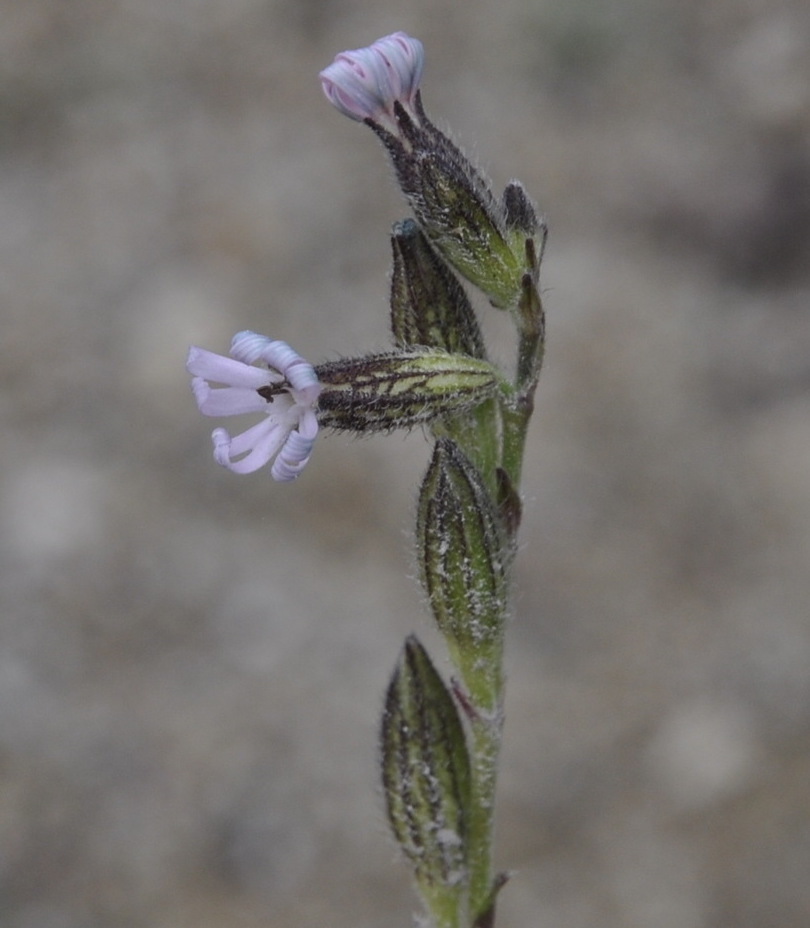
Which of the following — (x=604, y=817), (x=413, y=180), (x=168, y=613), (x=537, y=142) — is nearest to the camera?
(x=413, y=180)

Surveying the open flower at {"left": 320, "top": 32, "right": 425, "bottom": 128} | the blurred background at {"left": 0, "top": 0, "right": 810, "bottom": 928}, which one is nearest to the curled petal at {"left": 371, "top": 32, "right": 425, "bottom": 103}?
the open flower at {"left": 320, "top": 32, "right": 425, "bottom": 128}

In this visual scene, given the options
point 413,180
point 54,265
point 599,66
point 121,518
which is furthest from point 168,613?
point 599,66

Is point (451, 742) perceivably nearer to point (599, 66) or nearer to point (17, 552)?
point (17, 552)

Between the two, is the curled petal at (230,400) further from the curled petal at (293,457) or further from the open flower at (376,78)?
the open flower at (376,78)

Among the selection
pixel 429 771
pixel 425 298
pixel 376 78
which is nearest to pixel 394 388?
pixel 425 298

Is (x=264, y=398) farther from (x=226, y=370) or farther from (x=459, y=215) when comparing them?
(x=459, y=215)

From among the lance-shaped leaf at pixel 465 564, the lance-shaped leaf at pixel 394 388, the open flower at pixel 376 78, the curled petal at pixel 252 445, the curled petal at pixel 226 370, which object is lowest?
the lance-shaped leaf at pixel 465 564

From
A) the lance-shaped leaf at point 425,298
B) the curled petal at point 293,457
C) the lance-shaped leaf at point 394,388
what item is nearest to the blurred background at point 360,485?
the lance-shaped leaf at point 425,298
